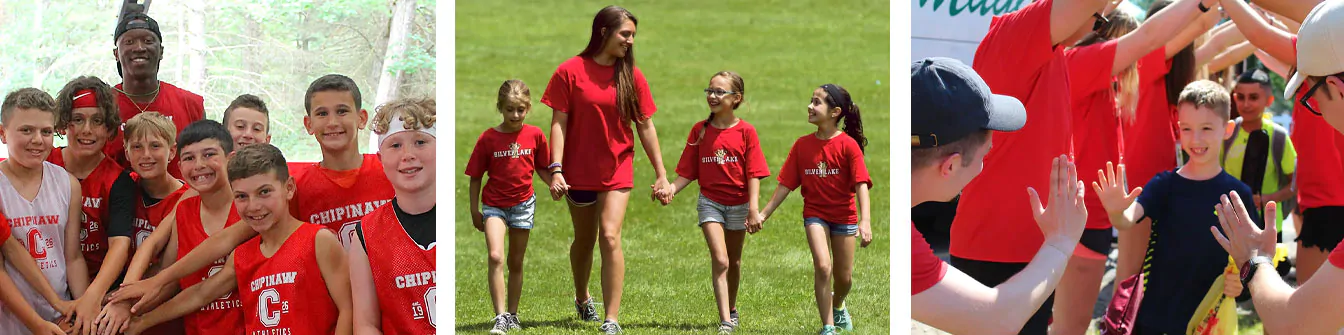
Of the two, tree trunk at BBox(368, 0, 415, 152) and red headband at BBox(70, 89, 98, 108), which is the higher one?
tree trunk at BBox(368, 0, 415, 152)

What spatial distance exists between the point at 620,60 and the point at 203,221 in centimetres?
160

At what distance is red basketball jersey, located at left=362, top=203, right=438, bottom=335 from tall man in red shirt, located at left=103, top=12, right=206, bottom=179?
2.13ft

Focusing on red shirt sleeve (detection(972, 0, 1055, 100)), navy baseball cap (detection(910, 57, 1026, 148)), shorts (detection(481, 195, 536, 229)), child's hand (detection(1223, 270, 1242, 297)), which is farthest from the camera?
shorts (detection(481, 195, 536, 229))

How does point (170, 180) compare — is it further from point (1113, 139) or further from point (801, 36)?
point (801, 36)

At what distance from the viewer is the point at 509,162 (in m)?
4.59

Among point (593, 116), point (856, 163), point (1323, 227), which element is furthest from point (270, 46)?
point (1323, 227)

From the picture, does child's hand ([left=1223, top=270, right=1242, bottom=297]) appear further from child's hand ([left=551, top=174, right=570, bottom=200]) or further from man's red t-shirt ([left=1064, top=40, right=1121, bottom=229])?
child's hand ([left=551, top=174, right=570, bottom=200])

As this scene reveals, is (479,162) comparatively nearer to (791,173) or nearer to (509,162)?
(509,162)

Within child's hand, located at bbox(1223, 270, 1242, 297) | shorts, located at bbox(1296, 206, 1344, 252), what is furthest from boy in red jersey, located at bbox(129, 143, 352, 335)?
shorts, located at bbox(1296, 206, 1344, 252)

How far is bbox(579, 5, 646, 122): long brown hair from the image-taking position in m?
4.47

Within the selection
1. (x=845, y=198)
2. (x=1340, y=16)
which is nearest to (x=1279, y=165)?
(x=845, y=198)

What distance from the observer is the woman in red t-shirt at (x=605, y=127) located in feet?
14.8

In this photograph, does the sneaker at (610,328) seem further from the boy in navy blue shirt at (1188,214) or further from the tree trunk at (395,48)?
the boy in navy blue shirt at (1188,214)

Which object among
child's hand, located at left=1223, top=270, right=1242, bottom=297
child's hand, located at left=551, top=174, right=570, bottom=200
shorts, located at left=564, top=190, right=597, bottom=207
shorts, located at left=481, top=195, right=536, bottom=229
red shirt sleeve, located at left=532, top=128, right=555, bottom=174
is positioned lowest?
child's hand, located at left=1223, top=270, right=1242, bottom=297
